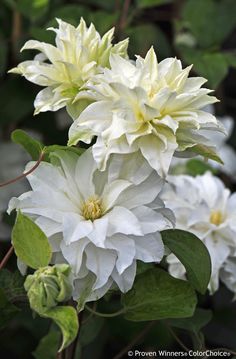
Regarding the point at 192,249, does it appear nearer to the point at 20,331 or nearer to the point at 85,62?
the point at 85,62

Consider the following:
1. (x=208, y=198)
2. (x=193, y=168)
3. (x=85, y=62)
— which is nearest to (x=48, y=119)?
(x=193, y=168)

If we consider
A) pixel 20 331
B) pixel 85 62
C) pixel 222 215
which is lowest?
pixel 20 331

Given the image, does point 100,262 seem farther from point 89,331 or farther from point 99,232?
point 89,331

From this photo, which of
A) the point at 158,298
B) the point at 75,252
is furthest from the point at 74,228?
the point at 158,298

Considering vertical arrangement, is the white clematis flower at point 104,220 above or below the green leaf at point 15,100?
above

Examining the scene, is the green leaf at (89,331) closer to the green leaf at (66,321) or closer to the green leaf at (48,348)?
the green leaf at (48,348)

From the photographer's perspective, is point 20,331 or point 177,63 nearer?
point 177,63

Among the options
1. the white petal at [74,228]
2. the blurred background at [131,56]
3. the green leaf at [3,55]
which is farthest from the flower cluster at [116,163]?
the green leaf at [3,55]

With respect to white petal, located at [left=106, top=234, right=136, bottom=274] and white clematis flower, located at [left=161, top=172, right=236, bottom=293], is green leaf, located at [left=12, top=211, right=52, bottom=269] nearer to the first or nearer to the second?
white petal, located at [left=106, top=234, right=136, bottom=274]
